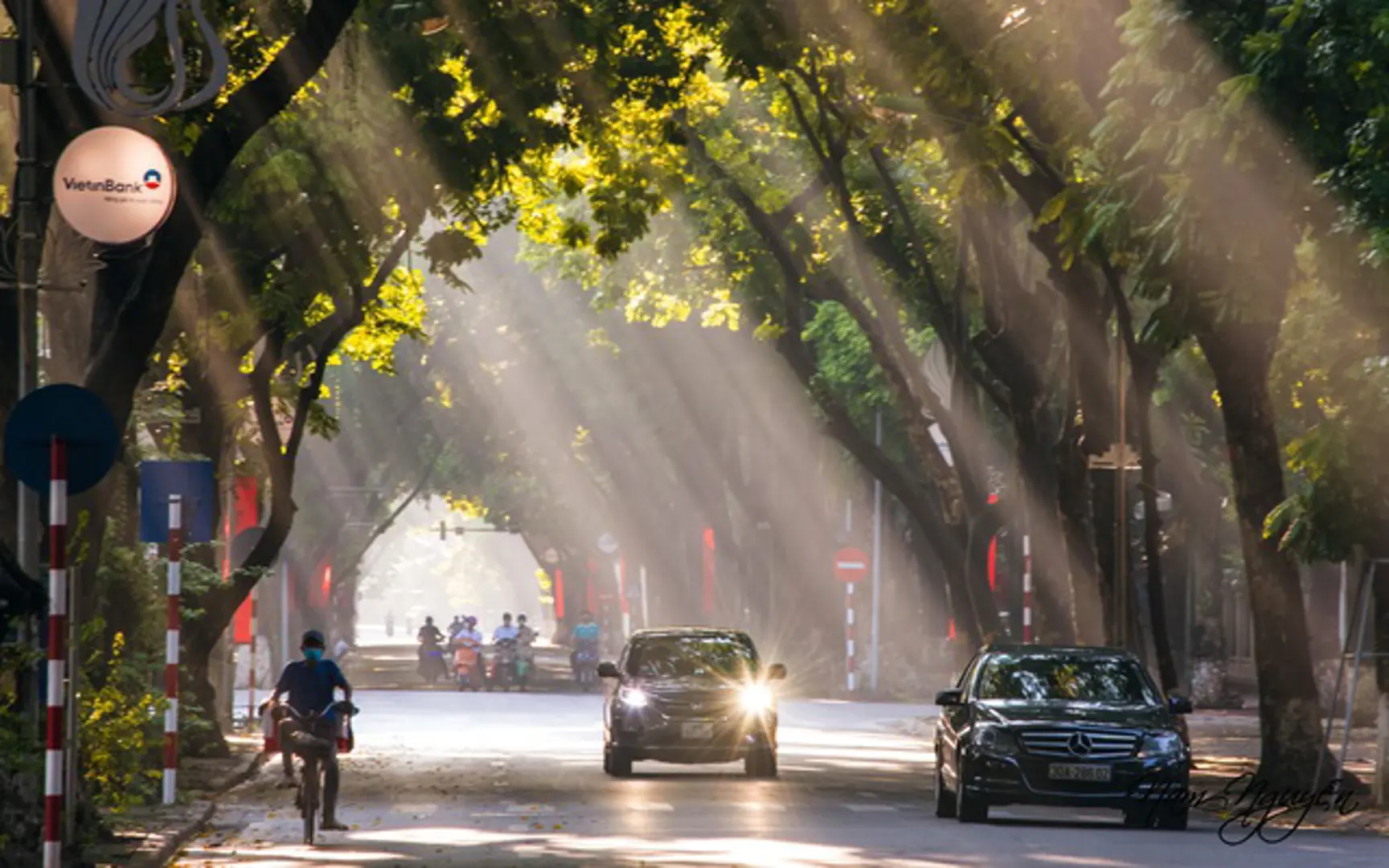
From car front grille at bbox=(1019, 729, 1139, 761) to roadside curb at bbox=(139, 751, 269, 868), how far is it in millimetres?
6211

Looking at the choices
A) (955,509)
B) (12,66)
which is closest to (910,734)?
(955,509)

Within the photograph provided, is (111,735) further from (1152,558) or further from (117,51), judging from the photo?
(1152,558)

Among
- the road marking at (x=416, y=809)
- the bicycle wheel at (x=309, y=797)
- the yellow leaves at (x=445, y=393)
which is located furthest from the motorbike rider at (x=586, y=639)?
the bicycle wheel at (x=309, y=797)

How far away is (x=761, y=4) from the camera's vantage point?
26688 mm

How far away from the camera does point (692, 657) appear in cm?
3052

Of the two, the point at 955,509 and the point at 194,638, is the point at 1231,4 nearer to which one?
the point at 194,638

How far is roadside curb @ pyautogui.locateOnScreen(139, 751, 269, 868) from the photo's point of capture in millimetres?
18484

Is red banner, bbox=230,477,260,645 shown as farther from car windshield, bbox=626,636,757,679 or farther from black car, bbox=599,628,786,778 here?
black car, bbox=599,628,786,778

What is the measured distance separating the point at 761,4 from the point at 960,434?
14.7 m

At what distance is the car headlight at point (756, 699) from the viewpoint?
29.4 m

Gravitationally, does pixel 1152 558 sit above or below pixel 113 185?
below

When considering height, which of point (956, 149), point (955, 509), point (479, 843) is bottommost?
point (479, 843)

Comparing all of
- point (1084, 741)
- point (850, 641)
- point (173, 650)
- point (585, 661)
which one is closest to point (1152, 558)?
point (1084, 741)

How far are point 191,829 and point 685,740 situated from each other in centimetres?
849
